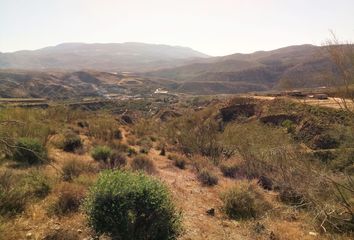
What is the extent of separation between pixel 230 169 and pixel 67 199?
28.9ft

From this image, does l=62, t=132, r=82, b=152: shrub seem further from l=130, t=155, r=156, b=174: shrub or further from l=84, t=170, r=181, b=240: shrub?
l=84, t=170, r=181, b=240: shrub

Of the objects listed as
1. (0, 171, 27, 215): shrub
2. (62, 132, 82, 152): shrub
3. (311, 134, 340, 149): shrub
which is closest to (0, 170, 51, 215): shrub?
(0, 171, 27, 215): shrub

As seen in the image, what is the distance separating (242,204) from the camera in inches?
390

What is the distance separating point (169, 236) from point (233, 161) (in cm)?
1036

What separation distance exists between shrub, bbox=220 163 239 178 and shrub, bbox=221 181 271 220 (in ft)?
14.6

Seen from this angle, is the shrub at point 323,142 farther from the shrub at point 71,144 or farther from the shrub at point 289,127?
the shrub at point 71,144

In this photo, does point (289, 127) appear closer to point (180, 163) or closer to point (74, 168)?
point (180, 163)

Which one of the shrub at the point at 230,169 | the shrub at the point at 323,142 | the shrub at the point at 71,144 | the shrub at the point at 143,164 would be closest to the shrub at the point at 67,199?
the shrub at the point at 143,164

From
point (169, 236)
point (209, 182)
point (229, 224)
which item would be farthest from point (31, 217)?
point (209, 182)

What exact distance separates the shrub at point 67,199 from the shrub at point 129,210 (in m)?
1.71

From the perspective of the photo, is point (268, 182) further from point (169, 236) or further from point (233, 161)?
point (169, 236)

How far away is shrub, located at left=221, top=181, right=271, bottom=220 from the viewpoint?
9.77 m

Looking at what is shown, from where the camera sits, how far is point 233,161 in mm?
16469

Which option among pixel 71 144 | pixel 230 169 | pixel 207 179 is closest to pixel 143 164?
pixel 207 179
